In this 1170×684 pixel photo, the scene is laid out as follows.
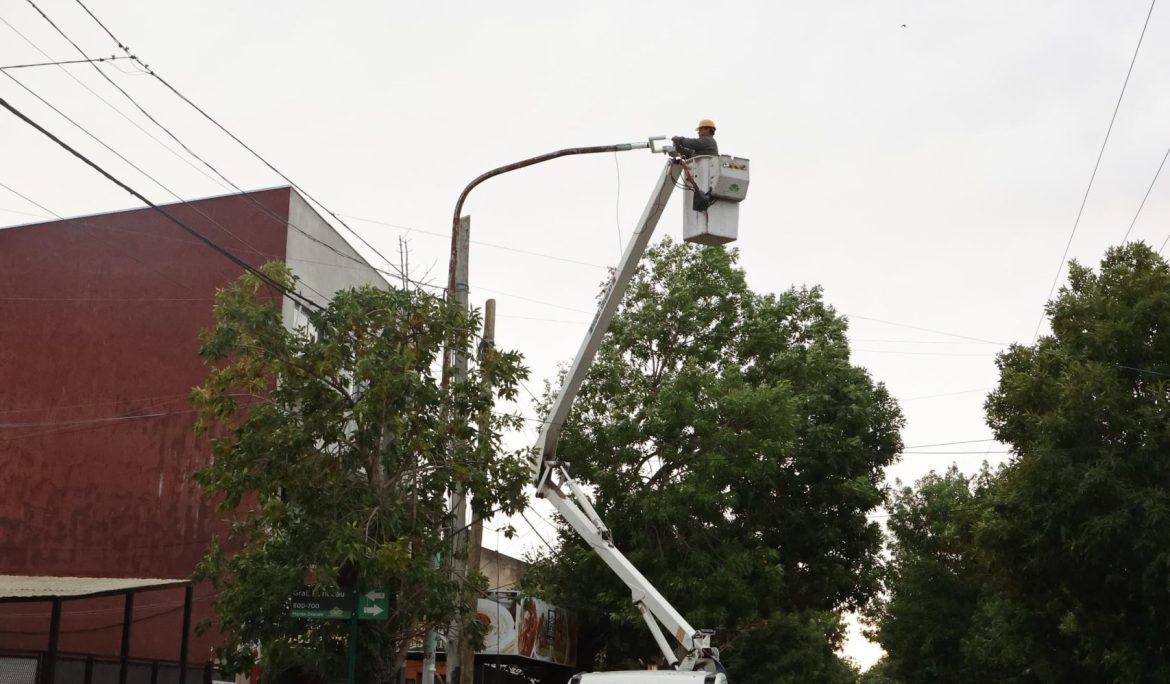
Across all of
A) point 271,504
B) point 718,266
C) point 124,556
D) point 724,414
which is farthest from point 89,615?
point 718,266

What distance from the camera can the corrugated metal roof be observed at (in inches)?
709

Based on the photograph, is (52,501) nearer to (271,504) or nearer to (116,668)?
(116,668)

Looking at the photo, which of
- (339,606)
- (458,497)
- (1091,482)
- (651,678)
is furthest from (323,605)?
(1091,482)

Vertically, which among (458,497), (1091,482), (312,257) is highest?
(312,257)

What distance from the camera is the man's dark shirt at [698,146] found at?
1515 cm

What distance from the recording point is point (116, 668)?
842 inches

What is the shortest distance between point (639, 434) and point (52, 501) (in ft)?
45.6

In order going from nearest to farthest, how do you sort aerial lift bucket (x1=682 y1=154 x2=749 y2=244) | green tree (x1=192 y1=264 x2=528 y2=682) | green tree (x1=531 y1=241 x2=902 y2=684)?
1. aerial lift bucket (x1=682 y1=154 x2=749 y2=244)
2. green tree (x1=192 y1=264 x2=528 y2=682)
3. green tree (x1=531 y1=241 x2=902 y2=684)

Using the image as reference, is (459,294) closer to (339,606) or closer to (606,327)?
(606,327)

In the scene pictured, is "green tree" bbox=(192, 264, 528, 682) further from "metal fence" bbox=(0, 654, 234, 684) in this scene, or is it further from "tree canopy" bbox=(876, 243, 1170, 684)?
"tree canopy" bbox=(876, 243, 1170, 684)

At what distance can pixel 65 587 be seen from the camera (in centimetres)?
1956

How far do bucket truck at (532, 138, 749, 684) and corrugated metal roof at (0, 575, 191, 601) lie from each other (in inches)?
233

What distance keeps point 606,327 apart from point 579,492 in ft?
12.7

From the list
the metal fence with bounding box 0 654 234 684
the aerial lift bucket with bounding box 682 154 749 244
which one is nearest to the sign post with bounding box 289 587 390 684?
the metal fence with bounding box 0 654 234 684
